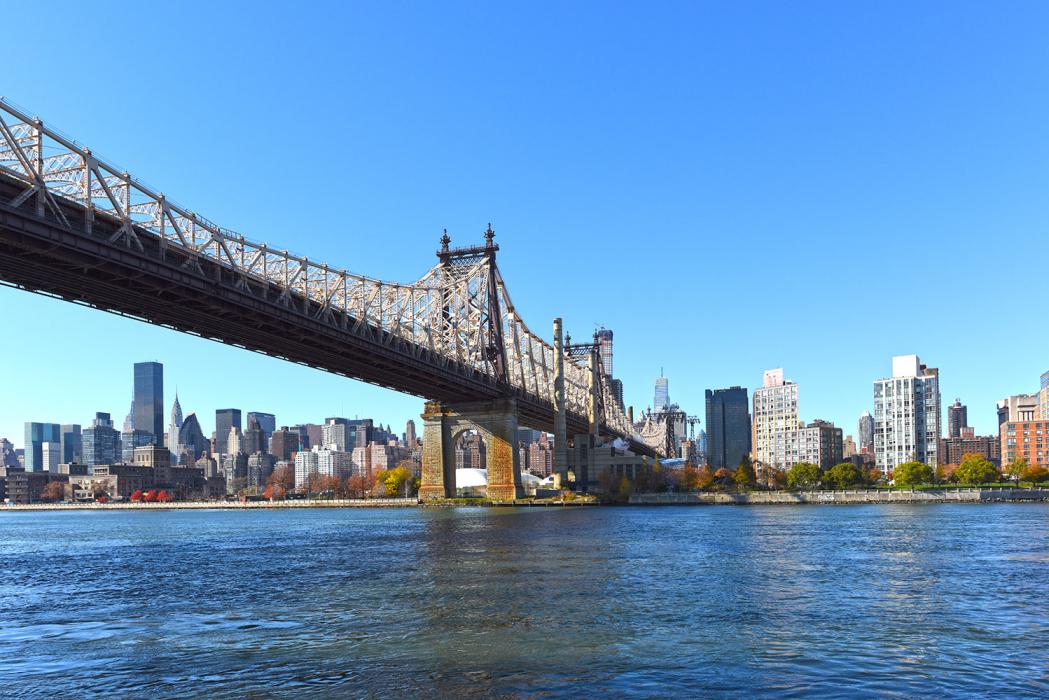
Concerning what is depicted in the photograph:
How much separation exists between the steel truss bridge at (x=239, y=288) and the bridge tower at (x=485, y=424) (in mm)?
343

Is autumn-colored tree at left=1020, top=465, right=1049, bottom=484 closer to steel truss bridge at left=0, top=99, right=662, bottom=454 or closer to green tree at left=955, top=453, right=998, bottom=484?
green tree at left=955, top=453, right=998, bottom=484

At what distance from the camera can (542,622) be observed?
81.1ft

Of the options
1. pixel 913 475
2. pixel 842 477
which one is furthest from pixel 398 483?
pixel 913 475

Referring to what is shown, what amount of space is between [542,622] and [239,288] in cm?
3942

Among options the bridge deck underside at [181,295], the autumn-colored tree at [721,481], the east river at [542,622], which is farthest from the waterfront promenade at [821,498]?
the east river at [542,622]

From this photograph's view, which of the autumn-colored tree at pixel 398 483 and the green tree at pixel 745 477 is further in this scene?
the autumn-colored tree at pixel 398 483

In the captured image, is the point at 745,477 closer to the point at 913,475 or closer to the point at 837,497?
the point at 913,475

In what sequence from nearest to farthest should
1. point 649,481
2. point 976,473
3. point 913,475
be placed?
point 649,481 < point 913,475 < point 976,473

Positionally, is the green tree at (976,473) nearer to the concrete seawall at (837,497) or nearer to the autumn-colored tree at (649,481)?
the concrete seawall at (837,497)

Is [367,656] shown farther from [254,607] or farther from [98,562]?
[98,562]

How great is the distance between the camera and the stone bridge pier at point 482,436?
111000 millimetres

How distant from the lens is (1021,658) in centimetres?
1991

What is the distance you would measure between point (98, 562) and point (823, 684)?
41.5 metres

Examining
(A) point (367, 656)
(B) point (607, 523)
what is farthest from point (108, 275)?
(B) point (607, 523)
